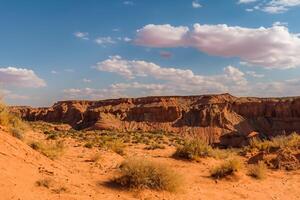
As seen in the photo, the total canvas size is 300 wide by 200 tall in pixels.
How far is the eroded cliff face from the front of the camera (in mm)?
77438

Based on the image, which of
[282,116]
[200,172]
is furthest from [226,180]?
[282,116]

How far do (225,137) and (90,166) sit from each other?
60.3 m

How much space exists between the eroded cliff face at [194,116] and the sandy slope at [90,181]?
169 ft

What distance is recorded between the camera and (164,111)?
91.3 metres

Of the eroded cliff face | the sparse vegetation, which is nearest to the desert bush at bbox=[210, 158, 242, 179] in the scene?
the sparse vegetation

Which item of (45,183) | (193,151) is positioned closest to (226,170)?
(193,151)

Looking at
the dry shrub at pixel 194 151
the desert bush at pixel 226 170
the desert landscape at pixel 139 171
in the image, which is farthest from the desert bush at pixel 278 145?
the desert bush at pixel 226 170

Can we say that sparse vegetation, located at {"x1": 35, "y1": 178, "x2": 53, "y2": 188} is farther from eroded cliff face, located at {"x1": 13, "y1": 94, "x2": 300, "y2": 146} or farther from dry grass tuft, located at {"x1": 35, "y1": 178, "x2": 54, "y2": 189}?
eroded cliff face, located at {"x1": 13, "y1": 94, "x2": 300, "y2": 146}

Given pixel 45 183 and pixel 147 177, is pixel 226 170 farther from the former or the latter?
pixel 45 183

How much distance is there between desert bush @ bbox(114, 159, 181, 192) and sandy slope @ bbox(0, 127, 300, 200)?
0.84 feet

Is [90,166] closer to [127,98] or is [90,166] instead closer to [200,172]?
[200,172]

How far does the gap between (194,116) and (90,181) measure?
77900 mm

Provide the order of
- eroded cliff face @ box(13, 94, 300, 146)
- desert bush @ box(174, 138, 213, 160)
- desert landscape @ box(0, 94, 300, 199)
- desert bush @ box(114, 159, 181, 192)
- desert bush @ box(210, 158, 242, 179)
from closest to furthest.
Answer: desert landscape @ box(0, 94, 300, 199) < desert bush @ box(114, 159, 181, 192) < desert bush @ box(210, 158, 242, 179) < desert bush @ box(174, 138, 213, 160) < eroded cliff face @ box(13, 94, 300, 146)

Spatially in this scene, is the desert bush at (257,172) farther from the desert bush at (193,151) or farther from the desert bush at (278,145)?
the desert bush at (278,145)
